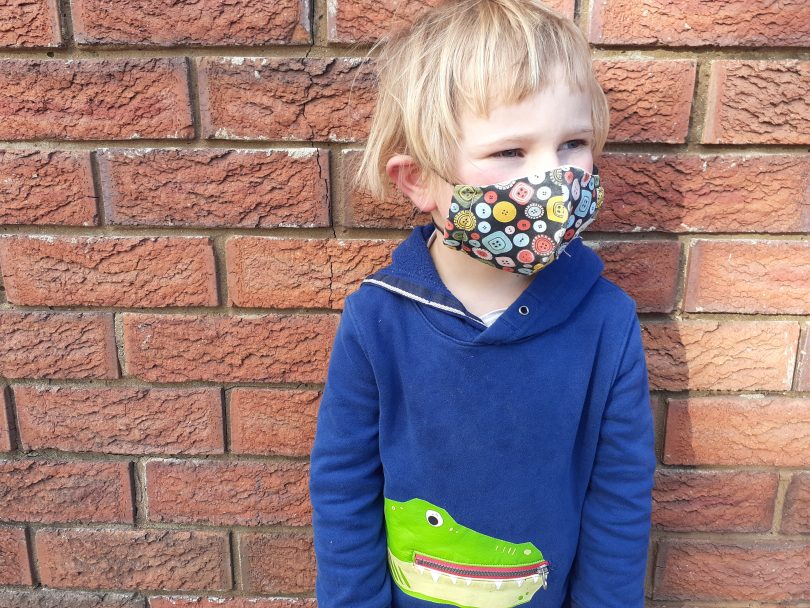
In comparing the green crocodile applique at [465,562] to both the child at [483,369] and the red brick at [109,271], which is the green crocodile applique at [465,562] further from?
the red brick at [109,271]

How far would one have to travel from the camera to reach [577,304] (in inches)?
35.3

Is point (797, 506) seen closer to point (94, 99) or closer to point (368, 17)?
point (368, 17)

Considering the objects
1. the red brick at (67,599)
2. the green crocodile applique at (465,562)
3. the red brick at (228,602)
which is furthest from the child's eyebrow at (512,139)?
the red brick at (67,599)

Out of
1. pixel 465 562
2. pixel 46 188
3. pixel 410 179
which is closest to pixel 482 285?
pixel 410 179

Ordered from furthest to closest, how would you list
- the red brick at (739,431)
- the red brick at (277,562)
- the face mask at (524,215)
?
the red brick at (277,562), the red brick at (739,431), the face mask at (524,215)

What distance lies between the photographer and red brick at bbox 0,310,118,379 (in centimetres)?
114

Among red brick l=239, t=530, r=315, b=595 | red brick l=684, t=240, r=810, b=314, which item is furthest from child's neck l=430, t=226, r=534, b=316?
red brick l=239, t=530, r=315, b=595

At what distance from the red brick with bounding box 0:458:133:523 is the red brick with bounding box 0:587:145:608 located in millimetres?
167

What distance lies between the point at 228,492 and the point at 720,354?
36.7 inches

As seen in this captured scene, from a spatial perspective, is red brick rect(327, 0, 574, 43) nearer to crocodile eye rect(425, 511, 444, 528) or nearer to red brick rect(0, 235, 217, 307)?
red brick rect(0, 235, 217, 307)

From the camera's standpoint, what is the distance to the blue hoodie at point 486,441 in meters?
0.89

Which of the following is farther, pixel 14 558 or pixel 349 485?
pixel 14 558

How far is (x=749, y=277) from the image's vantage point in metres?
1.08

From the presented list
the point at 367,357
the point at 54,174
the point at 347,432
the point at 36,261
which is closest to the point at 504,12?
the point at 367,357
